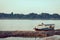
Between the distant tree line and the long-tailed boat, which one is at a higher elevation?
the distant tree line

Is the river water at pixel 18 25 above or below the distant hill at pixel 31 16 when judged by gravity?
below

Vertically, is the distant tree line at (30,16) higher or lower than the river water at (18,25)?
higher

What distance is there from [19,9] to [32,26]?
0.22 m

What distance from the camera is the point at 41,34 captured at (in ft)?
4.37

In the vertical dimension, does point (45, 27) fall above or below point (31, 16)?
below

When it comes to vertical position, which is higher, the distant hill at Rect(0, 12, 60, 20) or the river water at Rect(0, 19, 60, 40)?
the distant hill at Rect(0, 12, 60, 20)

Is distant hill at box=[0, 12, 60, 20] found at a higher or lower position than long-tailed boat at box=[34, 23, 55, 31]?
higher

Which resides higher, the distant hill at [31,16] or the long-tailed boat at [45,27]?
the distant hill at [31,16]

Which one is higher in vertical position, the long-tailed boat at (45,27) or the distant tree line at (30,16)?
the distant tree line at (30,16)

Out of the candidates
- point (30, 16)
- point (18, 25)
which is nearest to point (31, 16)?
point (30, 16)

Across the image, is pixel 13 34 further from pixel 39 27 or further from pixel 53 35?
pixel 53 35

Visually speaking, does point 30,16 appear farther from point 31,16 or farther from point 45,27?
point 45,27

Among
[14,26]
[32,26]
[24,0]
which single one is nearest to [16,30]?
[14,26]

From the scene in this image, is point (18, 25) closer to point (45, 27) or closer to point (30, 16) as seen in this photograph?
point (30, 16)
